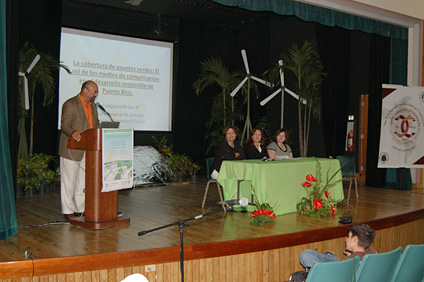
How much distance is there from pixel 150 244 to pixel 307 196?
244 cm

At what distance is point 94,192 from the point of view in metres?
4.32

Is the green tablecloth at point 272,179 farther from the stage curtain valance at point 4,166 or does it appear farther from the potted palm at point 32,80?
the potted palm at point 32,80

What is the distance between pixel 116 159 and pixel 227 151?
75.1 inches

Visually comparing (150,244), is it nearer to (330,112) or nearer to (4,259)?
(4,259)

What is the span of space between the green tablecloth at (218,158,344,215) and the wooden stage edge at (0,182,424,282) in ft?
2.07

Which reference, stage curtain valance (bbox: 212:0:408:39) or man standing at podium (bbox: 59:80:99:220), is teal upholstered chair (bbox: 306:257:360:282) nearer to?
man standing at podium (bbox: 59:80:99:220)

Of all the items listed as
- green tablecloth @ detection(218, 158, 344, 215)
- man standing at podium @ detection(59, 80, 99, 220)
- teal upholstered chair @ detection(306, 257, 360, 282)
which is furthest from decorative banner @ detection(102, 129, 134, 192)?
teal upholstered chair @ detection(306, 257, 360, 282)

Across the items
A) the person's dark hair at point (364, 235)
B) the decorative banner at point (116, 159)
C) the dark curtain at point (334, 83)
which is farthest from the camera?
the dark curtain at point (334, 83)

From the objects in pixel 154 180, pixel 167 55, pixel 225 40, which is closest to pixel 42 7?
pixel 167 55

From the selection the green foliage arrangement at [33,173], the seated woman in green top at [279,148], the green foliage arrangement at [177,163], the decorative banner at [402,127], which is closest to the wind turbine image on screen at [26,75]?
the green foliage arrangement at [33,173]

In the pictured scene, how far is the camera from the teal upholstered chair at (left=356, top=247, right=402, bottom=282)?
2.74 m

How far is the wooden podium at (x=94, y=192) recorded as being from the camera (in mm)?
4293

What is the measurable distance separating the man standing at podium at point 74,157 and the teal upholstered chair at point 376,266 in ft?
10.0

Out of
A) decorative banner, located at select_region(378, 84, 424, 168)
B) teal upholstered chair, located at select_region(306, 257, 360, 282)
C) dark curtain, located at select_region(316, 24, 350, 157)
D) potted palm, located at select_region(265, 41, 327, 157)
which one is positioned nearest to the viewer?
teal upholstered chair, located at select_region(306, 257, 360, 282)
